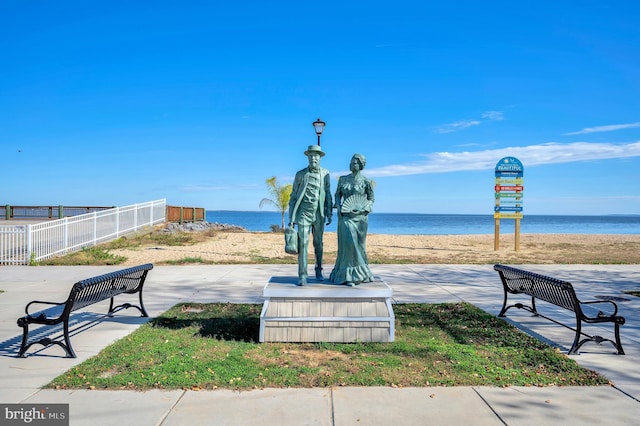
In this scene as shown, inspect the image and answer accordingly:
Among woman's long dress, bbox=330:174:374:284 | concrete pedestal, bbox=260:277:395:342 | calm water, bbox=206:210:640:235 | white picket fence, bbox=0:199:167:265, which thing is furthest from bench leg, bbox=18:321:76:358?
calm water, bbox=206:210:640:235

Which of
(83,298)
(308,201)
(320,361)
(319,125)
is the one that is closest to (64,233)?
(319,125)

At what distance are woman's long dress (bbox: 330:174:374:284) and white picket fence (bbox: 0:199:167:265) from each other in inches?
459

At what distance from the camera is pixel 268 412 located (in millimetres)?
3545

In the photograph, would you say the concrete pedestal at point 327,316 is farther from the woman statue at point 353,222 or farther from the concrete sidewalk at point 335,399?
the concrete sidewalk at point 335,399

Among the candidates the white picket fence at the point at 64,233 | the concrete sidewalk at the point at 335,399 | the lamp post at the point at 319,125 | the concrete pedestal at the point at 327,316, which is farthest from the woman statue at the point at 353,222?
the white picket fence at the point at 64,233

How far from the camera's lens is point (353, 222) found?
6.01 meters

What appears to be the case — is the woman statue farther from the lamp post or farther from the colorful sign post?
the colorful sign post

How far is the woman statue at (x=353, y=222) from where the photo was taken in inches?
235

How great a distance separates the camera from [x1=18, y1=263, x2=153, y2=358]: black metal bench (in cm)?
493

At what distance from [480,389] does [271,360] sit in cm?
216

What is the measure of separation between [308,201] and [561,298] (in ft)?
11.4

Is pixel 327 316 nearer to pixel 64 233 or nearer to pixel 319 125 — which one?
pixel 319 125

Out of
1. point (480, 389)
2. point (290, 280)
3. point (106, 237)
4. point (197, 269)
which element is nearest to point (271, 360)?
point (290, 280)

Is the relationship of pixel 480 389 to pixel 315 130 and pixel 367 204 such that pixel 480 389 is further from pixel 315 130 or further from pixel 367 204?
pixel 315 130
